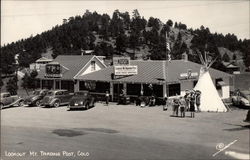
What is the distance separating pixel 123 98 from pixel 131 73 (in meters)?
2.87

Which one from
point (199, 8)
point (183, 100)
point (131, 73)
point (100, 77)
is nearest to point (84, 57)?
point (100, 77)

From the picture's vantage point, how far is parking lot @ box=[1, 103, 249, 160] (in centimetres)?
1404

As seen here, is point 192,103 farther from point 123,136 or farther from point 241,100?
point 241,100

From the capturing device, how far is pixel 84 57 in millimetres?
43906

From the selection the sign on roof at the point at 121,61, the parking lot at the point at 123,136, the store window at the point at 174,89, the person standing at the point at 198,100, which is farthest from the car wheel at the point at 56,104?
the person standing at the point at 198,100

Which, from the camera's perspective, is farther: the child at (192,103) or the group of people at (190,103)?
the group of people at (190,103)

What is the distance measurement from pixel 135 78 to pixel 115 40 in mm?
27946

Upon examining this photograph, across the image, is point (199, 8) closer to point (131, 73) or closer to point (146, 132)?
point (146, 132)

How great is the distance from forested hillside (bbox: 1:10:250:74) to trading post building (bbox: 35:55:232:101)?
2333 millimetres

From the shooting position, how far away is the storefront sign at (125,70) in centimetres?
3316

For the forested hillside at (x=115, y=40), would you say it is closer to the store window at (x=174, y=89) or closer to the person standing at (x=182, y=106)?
the store window at (x=174, y=89)

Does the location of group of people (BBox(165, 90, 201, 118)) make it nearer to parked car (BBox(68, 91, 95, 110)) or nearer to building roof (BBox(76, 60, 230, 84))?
building roof (BBox(76, 60, 230, 84))

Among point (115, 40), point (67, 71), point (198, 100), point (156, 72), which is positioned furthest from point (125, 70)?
point (115, 40)

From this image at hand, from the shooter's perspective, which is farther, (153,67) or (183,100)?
(153,67)
